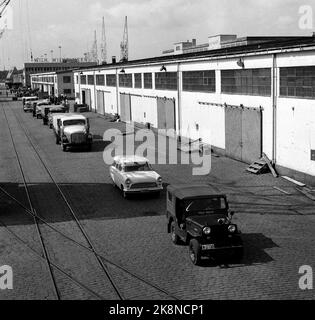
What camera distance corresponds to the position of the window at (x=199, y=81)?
33906 mm

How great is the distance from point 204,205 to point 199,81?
2183 centimetres

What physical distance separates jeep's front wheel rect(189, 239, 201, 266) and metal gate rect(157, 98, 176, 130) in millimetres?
26649

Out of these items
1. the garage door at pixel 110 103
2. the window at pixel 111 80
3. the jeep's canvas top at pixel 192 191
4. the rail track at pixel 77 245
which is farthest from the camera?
the garage door at pixel 110 103

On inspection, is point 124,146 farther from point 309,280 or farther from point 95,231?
point 309,280

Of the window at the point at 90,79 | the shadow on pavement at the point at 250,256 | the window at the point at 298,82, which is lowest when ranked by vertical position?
the shadow on pavement at the point at 250,256

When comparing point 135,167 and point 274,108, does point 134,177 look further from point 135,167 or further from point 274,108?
point 274,108

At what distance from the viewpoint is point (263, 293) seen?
12055mm

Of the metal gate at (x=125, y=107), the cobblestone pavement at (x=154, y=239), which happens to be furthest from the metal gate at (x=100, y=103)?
the cobblestone pavement at (x=154, y=239)

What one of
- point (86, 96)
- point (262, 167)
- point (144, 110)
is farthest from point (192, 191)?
point (86, 96)

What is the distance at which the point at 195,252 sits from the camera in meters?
13.9

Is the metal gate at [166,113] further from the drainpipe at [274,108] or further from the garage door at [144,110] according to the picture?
the drainpipe at [274,108]

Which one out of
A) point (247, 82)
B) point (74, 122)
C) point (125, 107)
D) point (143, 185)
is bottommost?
Result: point (143, 185)

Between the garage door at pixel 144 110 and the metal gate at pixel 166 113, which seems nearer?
the metal gate at pixel 166 113
